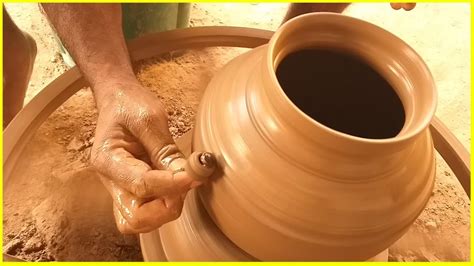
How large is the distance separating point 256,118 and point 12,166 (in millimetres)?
681

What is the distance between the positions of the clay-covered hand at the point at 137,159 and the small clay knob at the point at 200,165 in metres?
0.04

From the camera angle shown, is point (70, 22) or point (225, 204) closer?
point (225, 204)

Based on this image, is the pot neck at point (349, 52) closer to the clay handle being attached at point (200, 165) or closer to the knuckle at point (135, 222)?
the clay handle being attached at point (200, 165)

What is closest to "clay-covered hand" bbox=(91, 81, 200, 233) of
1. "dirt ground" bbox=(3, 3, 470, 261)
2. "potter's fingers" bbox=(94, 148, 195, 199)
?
"potter's fingers" bbox=(94, 148, 195, 199)

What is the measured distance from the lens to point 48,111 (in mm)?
1269

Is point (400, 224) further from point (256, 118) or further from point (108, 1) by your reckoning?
point (108, 1)

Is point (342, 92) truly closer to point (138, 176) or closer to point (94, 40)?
point (138, 176)

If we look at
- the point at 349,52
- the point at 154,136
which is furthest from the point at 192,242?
the point at 349,52

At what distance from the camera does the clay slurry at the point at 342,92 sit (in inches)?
36.3

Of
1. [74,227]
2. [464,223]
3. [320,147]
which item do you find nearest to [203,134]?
[320,147]

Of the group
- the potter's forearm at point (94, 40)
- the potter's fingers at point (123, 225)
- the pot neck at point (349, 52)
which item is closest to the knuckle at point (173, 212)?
the potter's fingers at point (123, 225)

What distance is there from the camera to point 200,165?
0.83 m

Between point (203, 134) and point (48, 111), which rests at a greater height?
point (203, 134)

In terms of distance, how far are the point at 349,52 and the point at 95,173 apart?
909mm
